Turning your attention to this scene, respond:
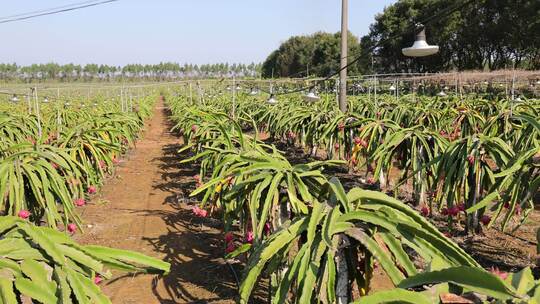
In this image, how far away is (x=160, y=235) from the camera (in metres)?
6.55

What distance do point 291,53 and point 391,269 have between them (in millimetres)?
51462

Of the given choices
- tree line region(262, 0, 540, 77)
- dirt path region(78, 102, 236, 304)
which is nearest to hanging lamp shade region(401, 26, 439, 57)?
dirt path region(78, 102, 236, 304)

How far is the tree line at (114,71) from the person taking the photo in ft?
265

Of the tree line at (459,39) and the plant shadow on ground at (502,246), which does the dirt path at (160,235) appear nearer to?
the plant shadow on ground at (502,246)

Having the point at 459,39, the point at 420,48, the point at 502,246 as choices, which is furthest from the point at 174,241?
the point at 459,39

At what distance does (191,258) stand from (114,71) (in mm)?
94044

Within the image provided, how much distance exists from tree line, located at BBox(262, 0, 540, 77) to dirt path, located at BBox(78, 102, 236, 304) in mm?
18850

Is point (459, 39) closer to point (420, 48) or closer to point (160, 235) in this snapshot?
point (420, 48)

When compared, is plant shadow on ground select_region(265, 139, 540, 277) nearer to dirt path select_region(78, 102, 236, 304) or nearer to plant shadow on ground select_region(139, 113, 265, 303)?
plant shadow on ground select_region(139, 113, 265, 303)

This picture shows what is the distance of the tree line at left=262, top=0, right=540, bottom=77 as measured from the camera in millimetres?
29734

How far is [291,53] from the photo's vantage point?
5219 cm

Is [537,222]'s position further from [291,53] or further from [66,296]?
[291,53]

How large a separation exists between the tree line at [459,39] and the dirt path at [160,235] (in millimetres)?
18850

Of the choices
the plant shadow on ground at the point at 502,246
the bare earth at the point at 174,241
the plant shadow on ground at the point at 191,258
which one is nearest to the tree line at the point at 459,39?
the bare earth at the point at 174,241
